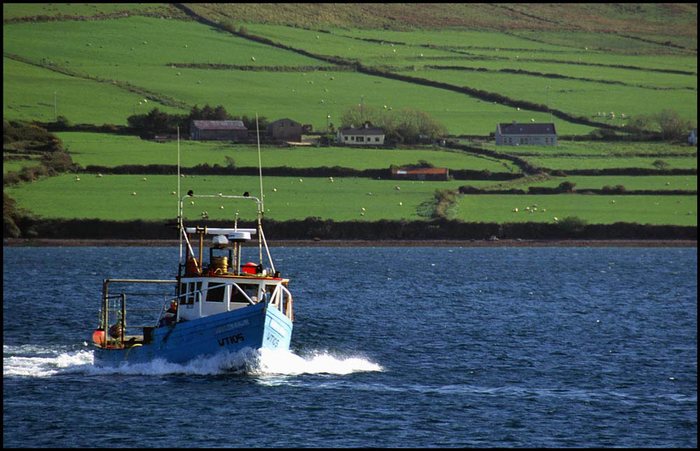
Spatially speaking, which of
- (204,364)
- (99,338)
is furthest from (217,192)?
(204,364)

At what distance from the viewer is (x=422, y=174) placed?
184 meters

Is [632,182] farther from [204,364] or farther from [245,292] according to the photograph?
[204,364]

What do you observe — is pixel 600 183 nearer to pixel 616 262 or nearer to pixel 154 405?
pixel 616 262

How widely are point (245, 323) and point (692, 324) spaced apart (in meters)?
38.8

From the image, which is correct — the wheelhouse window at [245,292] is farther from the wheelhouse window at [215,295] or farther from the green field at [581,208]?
the green field at [581,208]

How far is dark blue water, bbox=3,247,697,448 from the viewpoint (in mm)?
48656

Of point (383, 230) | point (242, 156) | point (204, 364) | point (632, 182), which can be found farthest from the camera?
point (242, 156)

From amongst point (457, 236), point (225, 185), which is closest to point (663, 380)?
point (457, 236)

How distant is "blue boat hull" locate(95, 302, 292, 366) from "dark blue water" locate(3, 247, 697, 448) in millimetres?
681

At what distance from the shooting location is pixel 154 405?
172 ft

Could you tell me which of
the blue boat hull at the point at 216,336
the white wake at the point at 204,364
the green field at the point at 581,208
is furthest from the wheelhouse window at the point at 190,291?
the green field at the point at 581,208

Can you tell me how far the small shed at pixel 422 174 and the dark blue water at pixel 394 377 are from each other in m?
72.3

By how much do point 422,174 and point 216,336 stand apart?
127811 mm

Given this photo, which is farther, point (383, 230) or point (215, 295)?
point (383, 230)
